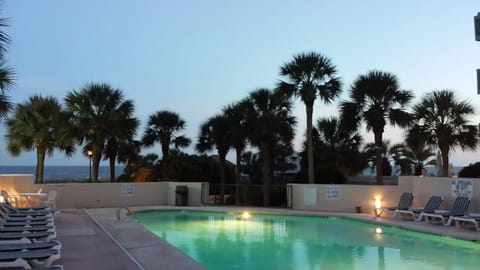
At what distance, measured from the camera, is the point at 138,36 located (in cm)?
2094

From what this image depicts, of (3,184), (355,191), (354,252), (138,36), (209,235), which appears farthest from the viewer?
(138,36)

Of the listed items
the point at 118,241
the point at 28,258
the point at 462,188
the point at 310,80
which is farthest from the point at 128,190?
the point at 28,258

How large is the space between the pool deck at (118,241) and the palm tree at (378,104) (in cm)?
521

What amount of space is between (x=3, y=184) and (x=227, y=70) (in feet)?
43.0

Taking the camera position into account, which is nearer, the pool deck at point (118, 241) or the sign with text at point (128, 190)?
the pool deck at point (118, 241)

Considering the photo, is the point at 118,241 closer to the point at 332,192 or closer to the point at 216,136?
the point at 332,192

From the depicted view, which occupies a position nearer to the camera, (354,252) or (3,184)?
(354,252)

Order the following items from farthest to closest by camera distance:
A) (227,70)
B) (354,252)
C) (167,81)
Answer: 1. (167,81)
2. (227,70)
3. (354,252)

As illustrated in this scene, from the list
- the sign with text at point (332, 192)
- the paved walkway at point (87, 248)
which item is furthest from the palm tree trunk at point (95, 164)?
the sign with text at point (332, 192)

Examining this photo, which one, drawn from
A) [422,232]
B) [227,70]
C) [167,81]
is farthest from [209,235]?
[167,81]

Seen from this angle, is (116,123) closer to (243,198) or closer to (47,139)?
(47,139)

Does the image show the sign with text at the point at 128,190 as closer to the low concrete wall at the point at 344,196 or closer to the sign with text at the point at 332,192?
the low concrete wall at the point at 344,196

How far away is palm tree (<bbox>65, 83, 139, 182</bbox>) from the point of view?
21422 mm

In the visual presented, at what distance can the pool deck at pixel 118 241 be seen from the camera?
25.8ft
